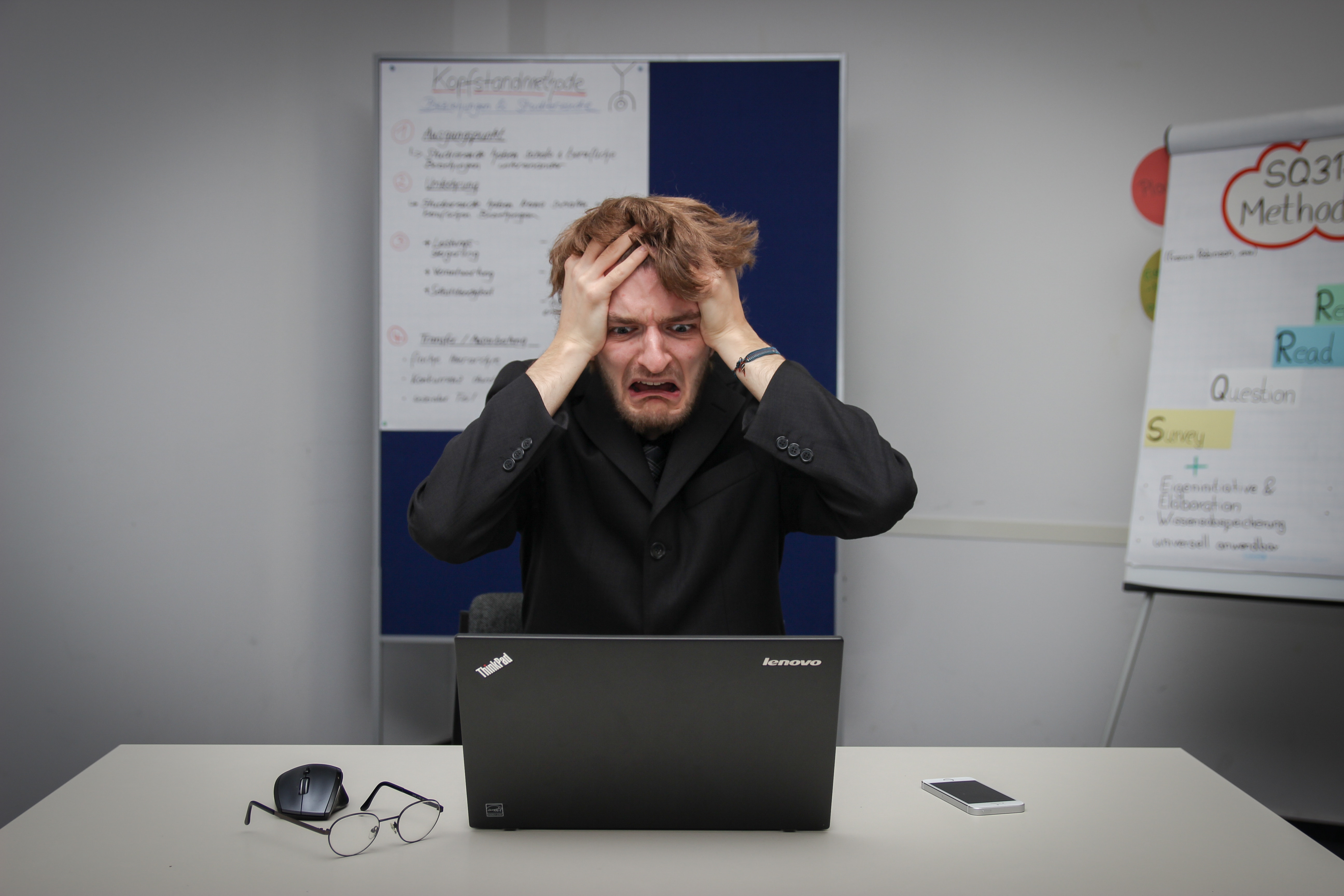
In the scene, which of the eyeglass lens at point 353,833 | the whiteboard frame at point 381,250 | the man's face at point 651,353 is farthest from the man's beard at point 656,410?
the whiteboard frame at point 381,250

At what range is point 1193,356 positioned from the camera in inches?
88.7

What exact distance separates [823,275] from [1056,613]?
1325mm

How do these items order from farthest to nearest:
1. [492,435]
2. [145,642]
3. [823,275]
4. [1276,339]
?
1. [145,642]
2. [823,275]
3. [1276,339]
4. [492,435]

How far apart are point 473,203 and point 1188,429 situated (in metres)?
2.05

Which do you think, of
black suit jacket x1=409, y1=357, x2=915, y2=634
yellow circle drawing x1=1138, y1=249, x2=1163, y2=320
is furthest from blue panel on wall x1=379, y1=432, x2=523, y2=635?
yellow circle drawing x1=1138, y1=249, x2=1163, y2=320

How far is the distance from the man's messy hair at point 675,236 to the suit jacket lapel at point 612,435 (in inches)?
9.4

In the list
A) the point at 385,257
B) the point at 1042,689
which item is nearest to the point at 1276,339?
the point at 1042,689

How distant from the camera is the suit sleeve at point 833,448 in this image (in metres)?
1.36

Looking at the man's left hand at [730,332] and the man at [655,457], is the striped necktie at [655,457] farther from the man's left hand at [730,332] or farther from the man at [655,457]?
the man's left hand at [730,332]

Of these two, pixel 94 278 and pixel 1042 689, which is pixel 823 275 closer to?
pixel 1042 689

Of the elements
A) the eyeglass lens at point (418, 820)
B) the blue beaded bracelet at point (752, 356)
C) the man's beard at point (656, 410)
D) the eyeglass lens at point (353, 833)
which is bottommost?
the eyeglass lens at point (353, 833)

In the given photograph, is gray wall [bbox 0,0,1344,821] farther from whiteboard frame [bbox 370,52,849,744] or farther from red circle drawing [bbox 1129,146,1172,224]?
whiteboard frame [bbox 370,52,849,744]

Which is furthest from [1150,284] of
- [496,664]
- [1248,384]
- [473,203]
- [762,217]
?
[496,664]

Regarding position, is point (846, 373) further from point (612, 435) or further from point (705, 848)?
point (705, 848)
